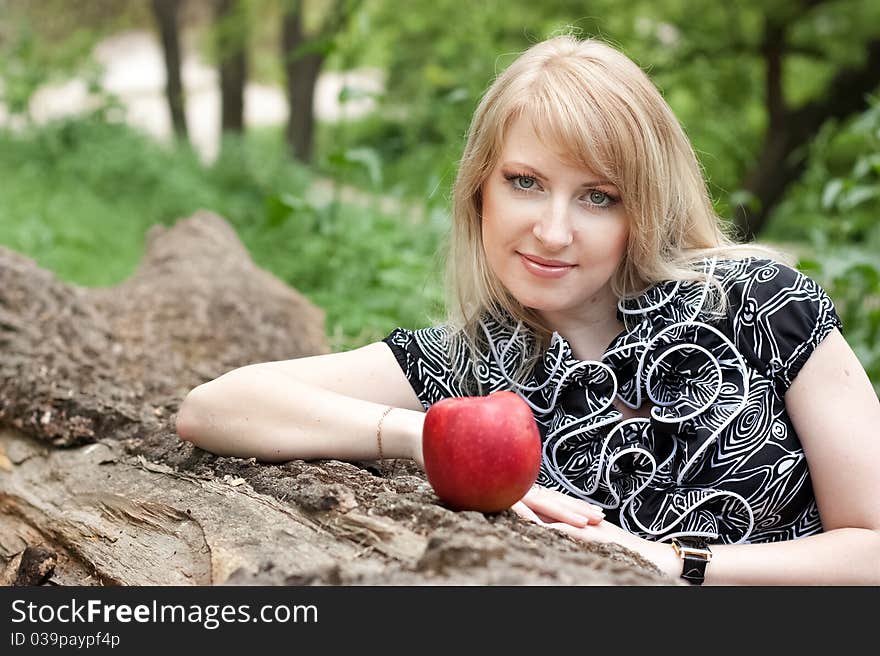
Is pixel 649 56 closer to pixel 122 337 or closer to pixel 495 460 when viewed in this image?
pixel 122 337

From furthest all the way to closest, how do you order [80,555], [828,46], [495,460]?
[828,46], [80,555], [495,460]

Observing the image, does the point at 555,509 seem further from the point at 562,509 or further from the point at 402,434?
the point at 402,434

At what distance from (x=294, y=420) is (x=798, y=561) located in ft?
3.50

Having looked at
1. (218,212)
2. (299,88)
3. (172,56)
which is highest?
(172,56)

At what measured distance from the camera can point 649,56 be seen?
1070 centimetres

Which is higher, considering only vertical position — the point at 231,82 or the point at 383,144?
the point at 231,82

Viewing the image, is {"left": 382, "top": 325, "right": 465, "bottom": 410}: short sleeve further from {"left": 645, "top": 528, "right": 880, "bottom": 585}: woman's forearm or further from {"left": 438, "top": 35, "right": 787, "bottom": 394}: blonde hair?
{"left": 645, "top": 528, "right": 880, "bottom": 585}: woman's forearm

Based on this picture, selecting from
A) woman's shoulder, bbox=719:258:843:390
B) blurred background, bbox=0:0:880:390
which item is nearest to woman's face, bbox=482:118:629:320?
woman's shoulder, bbox=719:258:843:390

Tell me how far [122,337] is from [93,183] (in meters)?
5.56

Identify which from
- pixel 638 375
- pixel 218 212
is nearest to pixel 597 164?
pixel 638 375

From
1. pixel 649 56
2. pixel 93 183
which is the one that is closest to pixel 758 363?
pixel 93 183

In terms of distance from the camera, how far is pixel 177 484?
2209 millimetres

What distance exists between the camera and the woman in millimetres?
1932

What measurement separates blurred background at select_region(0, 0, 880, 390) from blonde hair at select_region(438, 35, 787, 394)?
1653 millimetres
